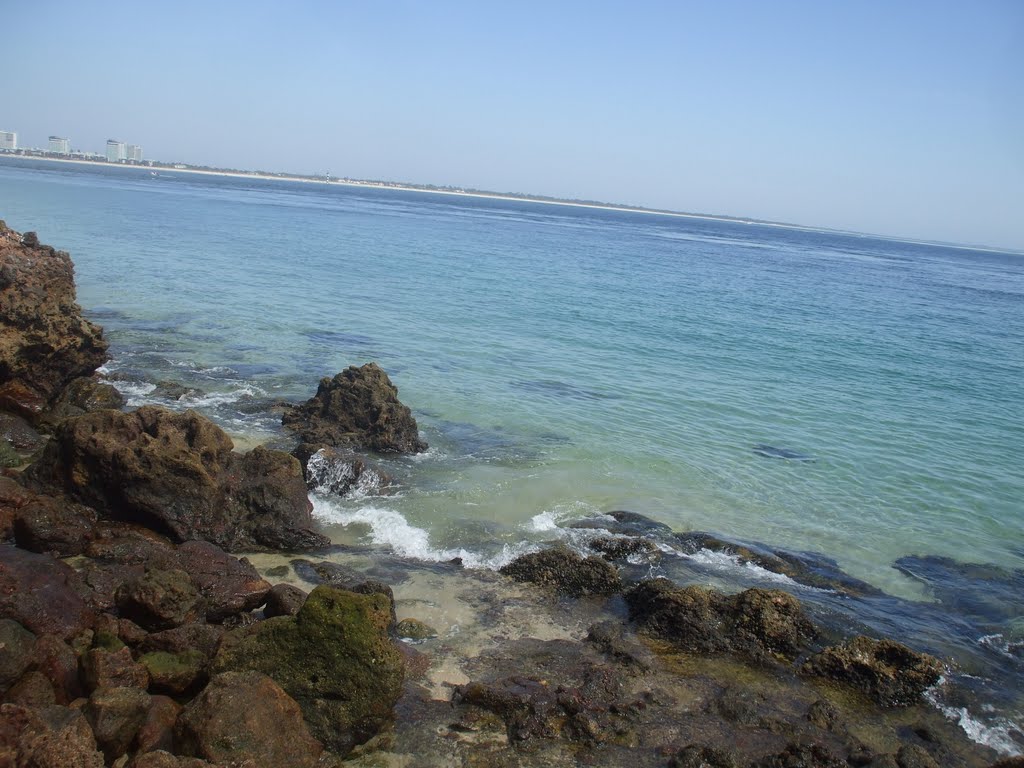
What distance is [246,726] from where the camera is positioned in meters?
7.35

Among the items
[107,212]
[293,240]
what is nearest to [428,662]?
[293,240]

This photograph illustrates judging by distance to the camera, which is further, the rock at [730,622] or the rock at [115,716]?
the rock at [730,622]

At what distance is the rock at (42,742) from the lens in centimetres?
641

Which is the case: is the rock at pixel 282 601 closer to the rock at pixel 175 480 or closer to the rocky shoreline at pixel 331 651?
the rocky shoreline at pixel 331 651

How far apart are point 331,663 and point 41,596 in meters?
3.61

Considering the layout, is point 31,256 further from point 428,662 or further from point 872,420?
point 872,420

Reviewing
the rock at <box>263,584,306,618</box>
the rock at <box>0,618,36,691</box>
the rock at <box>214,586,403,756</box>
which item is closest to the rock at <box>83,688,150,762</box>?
the rock at <box>0,618,36,691</box>

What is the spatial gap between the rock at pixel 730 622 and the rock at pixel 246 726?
533cm

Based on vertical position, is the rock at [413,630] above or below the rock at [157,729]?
below

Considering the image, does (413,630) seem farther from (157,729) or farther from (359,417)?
(359,417)

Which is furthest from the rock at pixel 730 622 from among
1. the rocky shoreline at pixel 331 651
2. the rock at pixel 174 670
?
the rock at pixel 174 670

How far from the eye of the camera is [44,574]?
30.6 feet

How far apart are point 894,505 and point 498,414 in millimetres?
10170

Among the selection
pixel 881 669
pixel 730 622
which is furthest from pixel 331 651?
pixel 881 669
